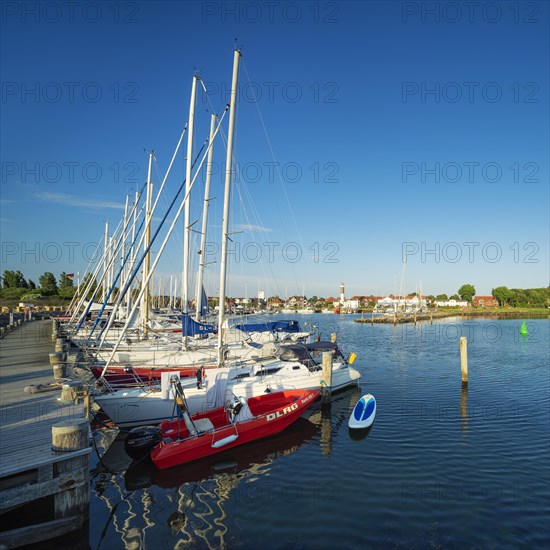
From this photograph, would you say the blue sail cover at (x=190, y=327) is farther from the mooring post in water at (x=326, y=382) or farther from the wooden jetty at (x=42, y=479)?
the wooden jetty at (x=42, y=479)

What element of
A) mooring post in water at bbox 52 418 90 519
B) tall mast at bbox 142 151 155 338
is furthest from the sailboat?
tall mast at bbox 142 151 155 338

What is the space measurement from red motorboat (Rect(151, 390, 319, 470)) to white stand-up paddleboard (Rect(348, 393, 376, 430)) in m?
2.29

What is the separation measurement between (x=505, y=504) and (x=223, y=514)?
810 centimetres

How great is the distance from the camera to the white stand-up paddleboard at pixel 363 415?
61.4 feet

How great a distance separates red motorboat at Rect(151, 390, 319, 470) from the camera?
14.0 meters

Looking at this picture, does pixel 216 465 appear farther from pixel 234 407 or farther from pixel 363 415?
pixel 363 415

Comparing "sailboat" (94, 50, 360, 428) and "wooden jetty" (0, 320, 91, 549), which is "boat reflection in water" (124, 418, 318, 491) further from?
"wooden jetty" (0, 320, 91, 549)

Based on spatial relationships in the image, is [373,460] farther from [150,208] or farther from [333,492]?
[150,208]

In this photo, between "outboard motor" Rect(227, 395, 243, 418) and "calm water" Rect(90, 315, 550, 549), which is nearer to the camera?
"calm water" Rect(90, 315, 550, 549)

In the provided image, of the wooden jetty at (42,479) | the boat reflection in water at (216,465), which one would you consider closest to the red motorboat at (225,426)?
the boat reflection in water at (216,465)

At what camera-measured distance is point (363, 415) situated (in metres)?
19.3

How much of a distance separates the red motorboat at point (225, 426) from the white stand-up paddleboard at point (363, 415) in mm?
2290

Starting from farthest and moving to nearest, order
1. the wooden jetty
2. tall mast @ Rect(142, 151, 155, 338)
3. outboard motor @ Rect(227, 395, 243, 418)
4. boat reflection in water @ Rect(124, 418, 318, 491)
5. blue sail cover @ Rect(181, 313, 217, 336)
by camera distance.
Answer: tall mast @ Rect(142, 151, 155, 338) < blue sail cover @ Rect(181, 313, 217, 336) < outboard motor @ Rect(227, 395, 243, 418) < boat reflection in water @ Rect(124, 418, 318, 491) < the wooden jetty

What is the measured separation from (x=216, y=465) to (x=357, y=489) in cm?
504
